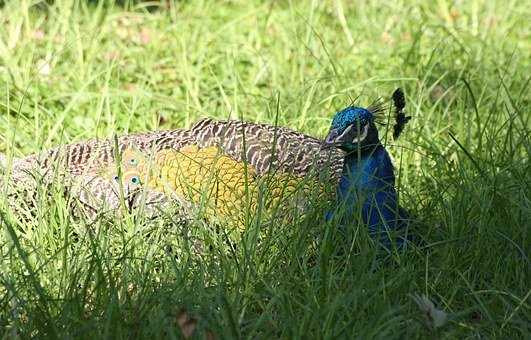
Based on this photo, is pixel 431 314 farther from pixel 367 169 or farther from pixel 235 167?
pixel 235 167

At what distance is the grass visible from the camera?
10.6ft

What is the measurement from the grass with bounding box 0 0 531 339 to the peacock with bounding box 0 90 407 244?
135 millimetres

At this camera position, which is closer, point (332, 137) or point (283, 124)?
point (332, 137)

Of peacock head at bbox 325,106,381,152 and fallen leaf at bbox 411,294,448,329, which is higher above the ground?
peacock head at bbox 325,106,381,152

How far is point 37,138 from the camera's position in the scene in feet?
15.8

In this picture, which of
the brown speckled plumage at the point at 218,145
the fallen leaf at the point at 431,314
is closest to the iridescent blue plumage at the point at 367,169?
the brown speckled plumage at the point at 218,145

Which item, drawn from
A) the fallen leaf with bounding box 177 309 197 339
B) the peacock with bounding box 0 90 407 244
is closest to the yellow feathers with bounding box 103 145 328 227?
the peacock with bounding box 0 90 407 244

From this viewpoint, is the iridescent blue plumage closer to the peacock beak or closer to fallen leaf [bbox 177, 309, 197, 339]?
the peacock beak

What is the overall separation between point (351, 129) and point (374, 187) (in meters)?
0.23

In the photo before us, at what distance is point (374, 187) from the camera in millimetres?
4168

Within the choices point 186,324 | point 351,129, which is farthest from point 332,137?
point 186,324

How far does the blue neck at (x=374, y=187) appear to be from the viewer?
403 cm

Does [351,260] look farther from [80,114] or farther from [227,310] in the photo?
[80,114]

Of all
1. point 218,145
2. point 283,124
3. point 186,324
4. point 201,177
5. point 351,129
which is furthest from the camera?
point 283,124
